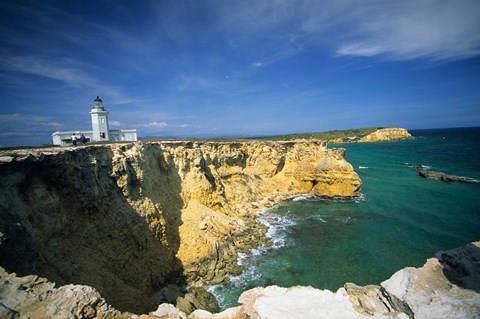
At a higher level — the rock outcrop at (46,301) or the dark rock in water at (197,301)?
the rock outcrop at (46,301)

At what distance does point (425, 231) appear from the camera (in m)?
22.0

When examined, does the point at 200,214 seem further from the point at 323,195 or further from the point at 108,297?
the point at 323,195

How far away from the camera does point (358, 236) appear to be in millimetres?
21750

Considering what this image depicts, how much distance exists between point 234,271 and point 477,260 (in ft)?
41.6

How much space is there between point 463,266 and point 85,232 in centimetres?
1455

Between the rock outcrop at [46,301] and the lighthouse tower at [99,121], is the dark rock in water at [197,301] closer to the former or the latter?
Answer: the rock outcrop at [46,301]

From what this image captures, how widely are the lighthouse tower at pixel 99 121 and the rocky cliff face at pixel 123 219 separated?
9.16 metres

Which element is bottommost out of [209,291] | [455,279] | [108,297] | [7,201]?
[209,291]

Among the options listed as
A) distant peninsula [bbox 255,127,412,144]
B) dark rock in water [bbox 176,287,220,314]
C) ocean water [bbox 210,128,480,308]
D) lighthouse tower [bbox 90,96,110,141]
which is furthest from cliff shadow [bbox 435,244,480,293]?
distant peninsula [bbox 255,127,412,144]

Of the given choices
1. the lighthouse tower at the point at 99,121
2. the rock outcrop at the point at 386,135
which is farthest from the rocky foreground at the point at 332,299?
the rock outcrop at the point at 386,135

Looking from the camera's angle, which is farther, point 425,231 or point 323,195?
point 323,195

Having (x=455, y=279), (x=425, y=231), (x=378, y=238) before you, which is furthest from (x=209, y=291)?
(x=425, y=231)

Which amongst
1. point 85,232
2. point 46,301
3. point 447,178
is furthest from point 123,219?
point 447,178

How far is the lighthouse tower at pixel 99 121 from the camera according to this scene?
26.0 meters
